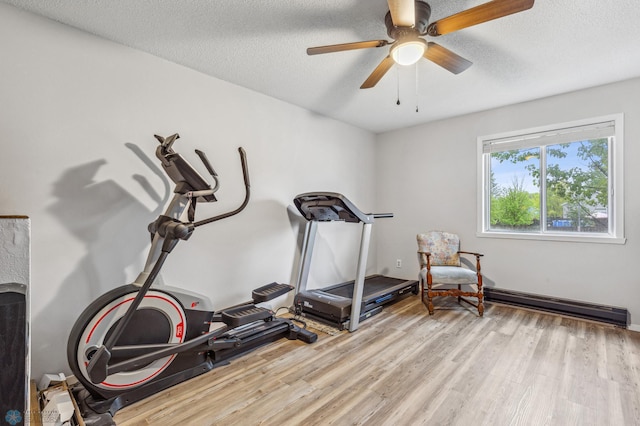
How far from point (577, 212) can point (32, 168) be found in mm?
4944

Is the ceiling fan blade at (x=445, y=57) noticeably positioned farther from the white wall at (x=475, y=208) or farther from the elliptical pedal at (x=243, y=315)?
the elliptical pedal at (x=243, y=315)

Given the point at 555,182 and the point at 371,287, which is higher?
the point at 555,182

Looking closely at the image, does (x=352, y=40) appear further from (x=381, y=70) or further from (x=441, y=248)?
(x=441, y=248)

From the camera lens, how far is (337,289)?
384cm

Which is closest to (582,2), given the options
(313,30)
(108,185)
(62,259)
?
(313,30)

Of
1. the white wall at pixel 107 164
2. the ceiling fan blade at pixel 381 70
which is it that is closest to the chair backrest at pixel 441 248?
the white wall at pixel 107 164

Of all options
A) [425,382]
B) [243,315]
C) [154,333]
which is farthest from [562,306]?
[154,333]

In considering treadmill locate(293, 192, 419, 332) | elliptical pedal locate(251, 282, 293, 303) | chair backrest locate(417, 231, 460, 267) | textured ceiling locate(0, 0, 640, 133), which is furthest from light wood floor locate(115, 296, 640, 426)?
textured ceiling locate(0, 0, 640, 133)

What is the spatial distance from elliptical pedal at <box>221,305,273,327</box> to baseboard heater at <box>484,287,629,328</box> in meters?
2.85

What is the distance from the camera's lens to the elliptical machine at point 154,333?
5.62 feet

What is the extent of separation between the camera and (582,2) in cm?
186

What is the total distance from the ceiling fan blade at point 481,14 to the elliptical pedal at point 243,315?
2399 mm

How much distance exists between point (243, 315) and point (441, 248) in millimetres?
2694

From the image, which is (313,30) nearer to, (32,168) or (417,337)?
(32,168)
